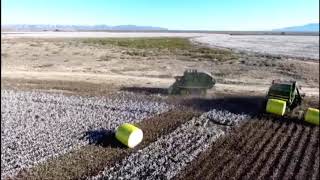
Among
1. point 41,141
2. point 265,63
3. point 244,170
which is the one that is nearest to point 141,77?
point 265,63

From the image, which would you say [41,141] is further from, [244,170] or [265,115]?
[265,115]

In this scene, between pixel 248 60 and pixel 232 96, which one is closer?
pixel 232 96

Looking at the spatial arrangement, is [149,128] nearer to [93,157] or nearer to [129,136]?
[129,136]

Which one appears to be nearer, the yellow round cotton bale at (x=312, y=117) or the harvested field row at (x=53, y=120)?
the harvested field row at (x=53, y=120)

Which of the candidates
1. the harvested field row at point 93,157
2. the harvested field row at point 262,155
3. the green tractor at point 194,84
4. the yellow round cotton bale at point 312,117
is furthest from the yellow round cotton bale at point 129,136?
the green tractor at point 194,84

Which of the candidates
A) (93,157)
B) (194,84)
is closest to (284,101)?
(194,84)

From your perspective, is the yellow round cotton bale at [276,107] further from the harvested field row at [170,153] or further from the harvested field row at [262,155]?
the harvested field row at [170,153]
